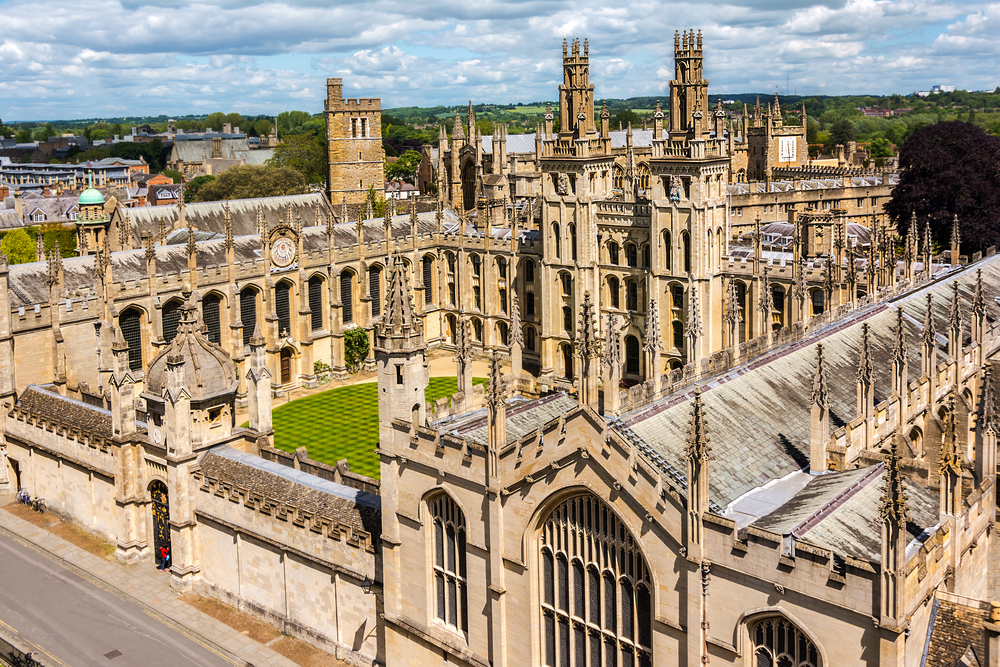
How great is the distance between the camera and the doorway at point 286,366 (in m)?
51.3

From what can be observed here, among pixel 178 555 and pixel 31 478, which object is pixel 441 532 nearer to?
pixel 178 555

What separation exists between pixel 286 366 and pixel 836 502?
38865 mm

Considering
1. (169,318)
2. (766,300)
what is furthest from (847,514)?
(169,318)

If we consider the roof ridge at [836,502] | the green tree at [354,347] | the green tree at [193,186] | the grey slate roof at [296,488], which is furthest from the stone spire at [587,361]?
the green tree at [193,186]

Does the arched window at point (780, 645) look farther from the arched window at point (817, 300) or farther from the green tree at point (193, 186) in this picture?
the green tree at point (193, 186)

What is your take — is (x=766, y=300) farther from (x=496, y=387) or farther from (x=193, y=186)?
(x=193, y=186)

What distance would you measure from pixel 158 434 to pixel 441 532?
39.1ft

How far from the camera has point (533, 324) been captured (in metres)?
55.5

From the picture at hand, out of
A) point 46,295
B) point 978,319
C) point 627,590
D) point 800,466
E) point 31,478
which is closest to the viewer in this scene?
point 627,590

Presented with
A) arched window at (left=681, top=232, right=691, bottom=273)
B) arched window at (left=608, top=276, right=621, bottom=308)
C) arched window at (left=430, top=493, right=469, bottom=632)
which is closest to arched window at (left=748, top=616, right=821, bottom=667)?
arched window at (left=430, top=493, right=469, bottom=632)

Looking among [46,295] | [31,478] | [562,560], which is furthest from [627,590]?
[46,295]

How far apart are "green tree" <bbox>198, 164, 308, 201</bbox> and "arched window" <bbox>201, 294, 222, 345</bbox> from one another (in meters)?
41.1

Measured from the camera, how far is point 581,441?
17766mm

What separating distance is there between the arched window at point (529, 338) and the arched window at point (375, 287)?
9.13 m
